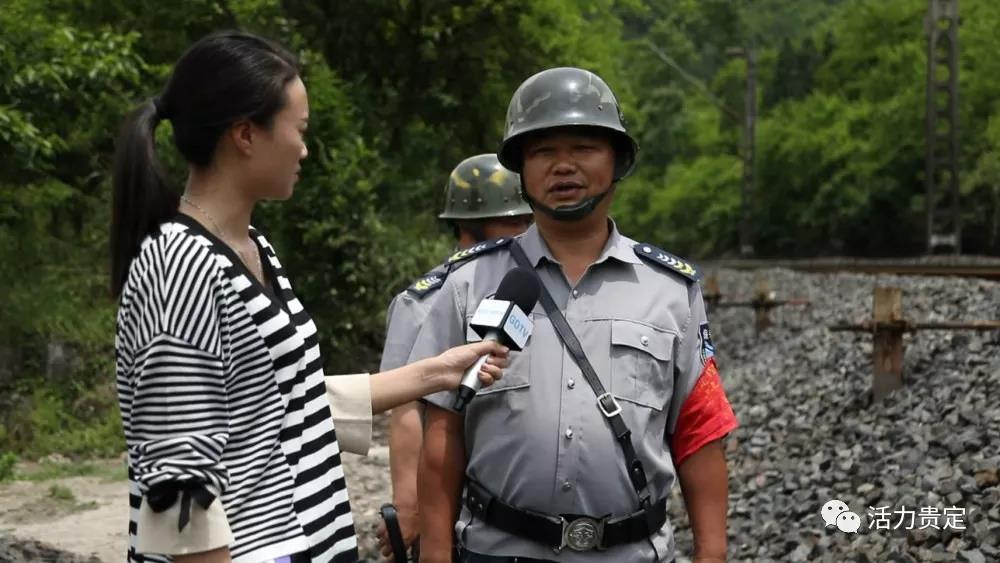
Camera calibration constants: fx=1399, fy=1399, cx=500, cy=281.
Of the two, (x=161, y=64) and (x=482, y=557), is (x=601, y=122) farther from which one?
(x=161, y=64)

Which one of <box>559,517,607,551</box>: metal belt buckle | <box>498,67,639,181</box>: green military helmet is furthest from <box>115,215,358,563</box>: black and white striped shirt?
<box>498,67,639,181</box>: green military helmet

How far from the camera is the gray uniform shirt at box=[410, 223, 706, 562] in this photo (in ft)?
10.0

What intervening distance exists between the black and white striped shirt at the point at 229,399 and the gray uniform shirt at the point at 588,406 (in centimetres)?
59

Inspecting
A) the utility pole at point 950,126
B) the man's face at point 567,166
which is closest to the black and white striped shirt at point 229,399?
the man's face at point 567,166

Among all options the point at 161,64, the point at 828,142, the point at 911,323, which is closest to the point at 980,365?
the point at 911,323

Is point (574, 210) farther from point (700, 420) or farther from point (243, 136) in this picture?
point (243, 136)

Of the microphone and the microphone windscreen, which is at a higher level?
the microphone windscreen

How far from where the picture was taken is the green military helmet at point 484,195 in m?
5.27

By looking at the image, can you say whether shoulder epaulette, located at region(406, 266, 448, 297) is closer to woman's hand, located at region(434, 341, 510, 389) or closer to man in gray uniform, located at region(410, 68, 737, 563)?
man in gray uniform, located at region(410, 68, 737, 563)

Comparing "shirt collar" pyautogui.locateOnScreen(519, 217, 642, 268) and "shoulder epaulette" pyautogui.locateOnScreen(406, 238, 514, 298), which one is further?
"shoulder epaulette" pyautogui.locateOnScreen(406, 238, 514, 298)

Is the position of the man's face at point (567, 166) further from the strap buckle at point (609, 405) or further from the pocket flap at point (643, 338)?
the strap buckle at point (609, 405)

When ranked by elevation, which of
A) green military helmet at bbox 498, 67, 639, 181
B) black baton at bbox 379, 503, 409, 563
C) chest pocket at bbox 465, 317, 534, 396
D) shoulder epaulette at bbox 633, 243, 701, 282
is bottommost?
black baton at bbox 379, 503, 409, 563

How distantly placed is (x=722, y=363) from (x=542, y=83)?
561 inches

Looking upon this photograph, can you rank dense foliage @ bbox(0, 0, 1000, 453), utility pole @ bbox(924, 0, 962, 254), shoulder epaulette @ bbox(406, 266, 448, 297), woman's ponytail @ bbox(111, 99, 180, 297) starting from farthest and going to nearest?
utility pole @ bbox(924, 0, 962, 254), dense foliage @ bbox(0, 0, 1000, 453), shoulder epaulette @ bbox(406, 266, 448, 297), woman's ponytail @ bbox(111, 99, 180, 297)
